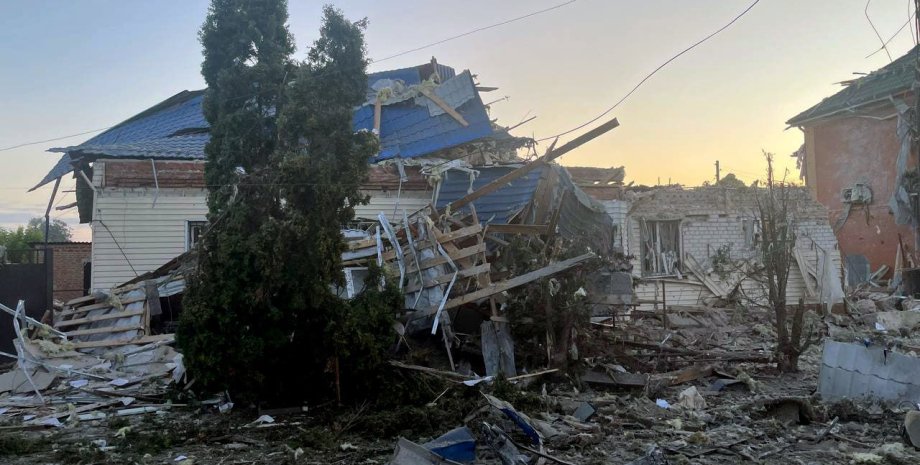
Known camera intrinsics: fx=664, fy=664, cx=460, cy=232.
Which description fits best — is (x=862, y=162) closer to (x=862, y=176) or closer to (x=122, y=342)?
(x=862, y=176)

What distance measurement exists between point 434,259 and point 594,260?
7.43ft

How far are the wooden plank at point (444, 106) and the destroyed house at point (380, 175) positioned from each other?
2 cm

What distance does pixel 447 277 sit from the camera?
30.4ft

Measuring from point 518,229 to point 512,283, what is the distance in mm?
1623

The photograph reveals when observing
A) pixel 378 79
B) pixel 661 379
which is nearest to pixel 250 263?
pixel 661 379

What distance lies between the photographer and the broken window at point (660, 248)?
17562 mm

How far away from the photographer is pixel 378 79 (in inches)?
725

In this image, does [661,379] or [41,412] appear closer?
[41,412]

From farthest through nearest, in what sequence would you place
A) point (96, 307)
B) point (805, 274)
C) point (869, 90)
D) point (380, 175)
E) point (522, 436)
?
1. point (869, 90)
2. point (805, 274)
3. point (380, 175)
4. point (96, 307)
5. point (522, 436)

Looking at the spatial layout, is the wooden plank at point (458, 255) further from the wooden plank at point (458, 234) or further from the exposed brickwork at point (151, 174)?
the exposed brickwork at point (151, 174)

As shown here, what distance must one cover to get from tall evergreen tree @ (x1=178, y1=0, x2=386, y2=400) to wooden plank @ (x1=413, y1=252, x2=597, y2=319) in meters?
1.46

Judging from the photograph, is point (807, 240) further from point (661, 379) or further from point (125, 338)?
point (125, 338)

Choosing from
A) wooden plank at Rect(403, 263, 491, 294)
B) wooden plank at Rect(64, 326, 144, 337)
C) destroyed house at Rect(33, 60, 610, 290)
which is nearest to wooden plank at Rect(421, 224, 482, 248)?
wooden plank at Rect(403, 263, 491, 294)

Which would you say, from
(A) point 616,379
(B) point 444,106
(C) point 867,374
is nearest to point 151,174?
(B) point 444,106
